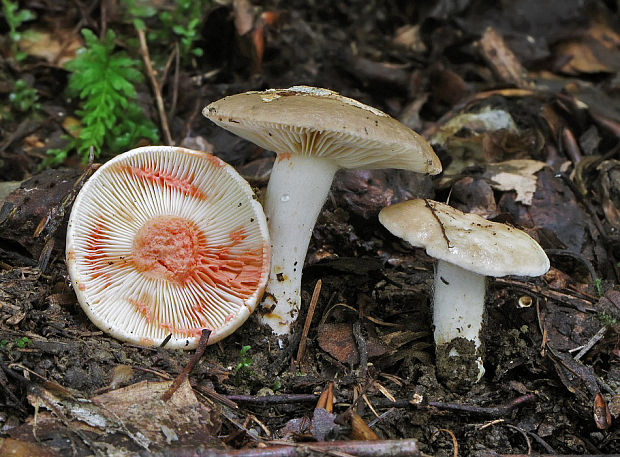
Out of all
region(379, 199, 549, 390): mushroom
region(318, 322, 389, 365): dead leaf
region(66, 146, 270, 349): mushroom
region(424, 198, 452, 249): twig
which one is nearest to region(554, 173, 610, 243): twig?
region(379, 199, 549, 390): mushroom

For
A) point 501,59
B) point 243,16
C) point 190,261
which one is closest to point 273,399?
point 190,261

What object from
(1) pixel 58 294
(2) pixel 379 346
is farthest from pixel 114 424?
(2) pixel 379 346

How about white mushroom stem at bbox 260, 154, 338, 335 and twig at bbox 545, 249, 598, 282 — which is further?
twig at bbox 545, 249, 598, 282

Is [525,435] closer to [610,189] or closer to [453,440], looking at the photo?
[453,440]

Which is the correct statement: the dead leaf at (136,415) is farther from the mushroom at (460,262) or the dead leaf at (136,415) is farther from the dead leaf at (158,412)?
the mushroom at (460,262)

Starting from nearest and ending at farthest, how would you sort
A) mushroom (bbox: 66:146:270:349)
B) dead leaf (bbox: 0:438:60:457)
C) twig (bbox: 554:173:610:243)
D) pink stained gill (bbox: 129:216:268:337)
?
dead leaf (bbox: 0:438:60:457)
mushroom (bbox: 66:146:270:349)
pink stained gill (bbox: 129:216:268:337)
twig (bbox: 554:173:610:243)

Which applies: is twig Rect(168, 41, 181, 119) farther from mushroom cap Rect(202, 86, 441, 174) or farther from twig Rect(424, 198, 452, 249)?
twig Rect(424, 198, 452, 249)
